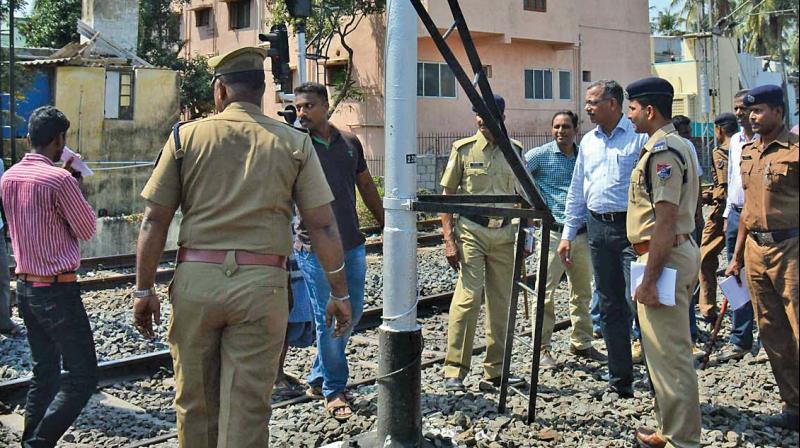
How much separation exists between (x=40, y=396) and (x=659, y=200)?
381cm

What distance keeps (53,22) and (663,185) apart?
29.3 m

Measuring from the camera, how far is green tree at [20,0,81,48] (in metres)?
29.9

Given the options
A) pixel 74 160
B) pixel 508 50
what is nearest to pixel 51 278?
pixel 74 160

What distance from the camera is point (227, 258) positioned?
407 centimetres

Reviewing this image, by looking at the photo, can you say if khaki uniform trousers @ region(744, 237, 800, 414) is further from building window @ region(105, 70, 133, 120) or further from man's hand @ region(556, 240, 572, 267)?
building window @ region(105, 70, 133, 120)

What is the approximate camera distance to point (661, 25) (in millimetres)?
57031

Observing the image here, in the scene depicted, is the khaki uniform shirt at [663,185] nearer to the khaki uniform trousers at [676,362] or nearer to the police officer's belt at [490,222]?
the khaki uniform trousers at [676,362]

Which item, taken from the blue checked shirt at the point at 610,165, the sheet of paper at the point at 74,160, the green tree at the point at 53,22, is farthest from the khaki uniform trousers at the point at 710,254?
the green tree at the point at 53,22

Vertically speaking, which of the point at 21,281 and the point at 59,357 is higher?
the point at 21,281

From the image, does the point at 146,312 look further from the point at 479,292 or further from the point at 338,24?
the point at 338,24

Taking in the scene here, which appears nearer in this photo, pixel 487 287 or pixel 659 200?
pixel 659 200

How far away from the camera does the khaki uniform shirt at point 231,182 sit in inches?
161

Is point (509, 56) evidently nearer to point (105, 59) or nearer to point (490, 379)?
point (105, 59)

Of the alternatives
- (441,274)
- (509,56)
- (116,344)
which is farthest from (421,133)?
(116,344)
